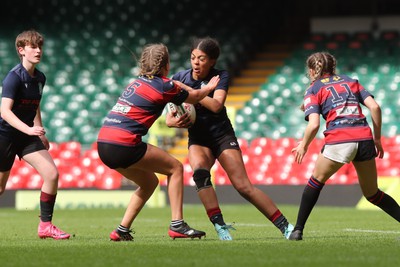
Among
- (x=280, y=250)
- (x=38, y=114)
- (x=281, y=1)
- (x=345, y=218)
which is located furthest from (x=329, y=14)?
(x=280, y=250)

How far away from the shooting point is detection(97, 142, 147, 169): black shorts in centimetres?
910

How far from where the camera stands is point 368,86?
2338 centimetres

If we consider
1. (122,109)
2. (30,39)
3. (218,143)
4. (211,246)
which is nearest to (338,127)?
(218,143)

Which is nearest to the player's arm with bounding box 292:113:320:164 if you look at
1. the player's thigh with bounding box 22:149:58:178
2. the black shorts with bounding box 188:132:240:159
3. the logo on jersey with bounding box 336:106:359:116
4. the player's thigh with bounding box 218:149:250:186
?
the logo on jersey with bounding box 336:106:359:116

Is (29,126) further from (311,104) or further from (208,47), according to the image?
(311,104)

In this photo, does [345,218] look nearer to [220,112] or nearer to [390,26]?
[220,112]

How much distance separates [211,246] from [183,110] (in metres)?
1.43

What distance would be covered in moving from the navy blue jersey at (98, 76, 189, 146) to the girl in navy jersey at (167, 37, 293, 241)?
347mm

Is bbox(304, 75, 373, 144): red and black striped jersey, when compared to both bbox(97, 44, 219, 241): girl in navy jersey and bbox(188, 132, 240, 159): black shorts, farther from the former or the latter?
bbox(97, 44, 219, 241): girl in navy jersey

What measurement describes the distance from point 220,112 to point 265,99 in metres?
14.7

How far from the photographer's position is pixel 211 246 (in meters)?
8.73

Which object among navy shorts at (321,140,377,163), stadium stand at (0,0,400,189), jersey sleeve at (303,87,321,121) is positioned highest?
jersey sleeve at (303,87,321,121)

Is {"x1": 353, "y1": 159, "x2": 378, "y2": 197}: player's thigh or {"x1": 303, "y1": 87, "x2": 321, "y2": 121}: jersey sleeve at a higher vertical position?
{"x1": 303, "y1": 87, "x2": 321, "y2": 121}: jersey sleeve

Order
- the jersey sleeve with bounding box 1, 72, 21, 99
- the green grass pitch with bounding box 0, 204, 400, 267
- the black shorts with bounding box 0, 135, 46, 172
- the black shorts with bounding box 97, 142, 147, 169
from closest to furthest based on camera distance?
the green grass pitch with bounding box 0, 204, 400, 267 < the black shorts with bounding box 97, 142, 147, 169 < the jersey sleeve with bounding box 1, 72, 21, 99 < the black shorts with bounding box 0, 135, 46, 172
